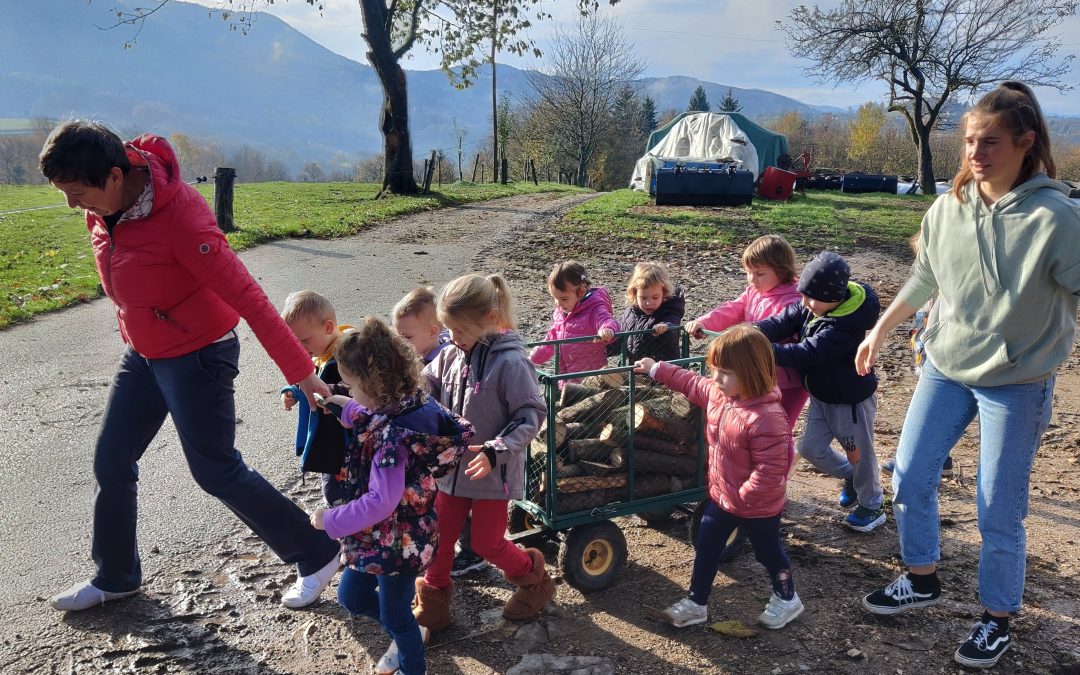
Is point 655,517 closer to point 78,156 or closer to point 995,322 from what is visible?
point 995,322

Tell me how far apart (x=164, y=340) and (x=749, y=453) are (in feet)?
7.63

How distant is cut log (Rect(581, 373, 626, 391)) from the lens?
11.8 feet

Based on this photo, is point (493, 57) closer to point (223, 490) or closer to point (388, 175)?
point (388, 175)

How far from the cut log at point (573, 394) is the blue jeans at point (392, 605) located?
1.18 m

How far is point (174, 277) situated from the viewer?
111 inches

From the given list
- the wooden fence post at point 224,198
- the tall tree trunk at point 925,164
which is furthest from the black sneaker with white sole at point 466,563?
the tall tree trunk at point 925,164

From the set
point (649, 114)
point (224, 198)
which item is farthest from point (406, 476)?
point (649, 114)

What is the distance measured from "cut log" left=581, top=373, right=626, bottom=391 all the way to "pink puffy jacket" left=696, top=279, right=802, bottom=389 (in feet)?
2.42

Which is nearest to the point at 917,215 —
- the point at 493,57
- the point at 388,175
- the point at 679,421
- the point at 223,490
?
the point at 388,175

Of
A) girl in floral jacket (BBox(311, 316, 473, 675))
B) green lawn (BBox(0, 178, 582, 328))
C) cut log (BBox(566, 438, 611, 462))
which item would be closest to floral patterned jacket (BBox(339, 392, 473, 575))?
girl in floral jacket (BBox(311, 316, 473, 675))

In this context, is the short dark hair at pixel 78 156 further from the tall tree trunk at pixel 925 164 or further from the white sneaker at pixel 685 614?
the tall tree trunk at pixel 925 164

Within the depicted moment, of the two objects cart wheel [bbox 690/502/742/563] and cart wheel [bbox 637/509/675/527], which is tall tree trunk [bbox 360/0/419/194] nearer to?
cart wheel [bbox 637/509/675/527]

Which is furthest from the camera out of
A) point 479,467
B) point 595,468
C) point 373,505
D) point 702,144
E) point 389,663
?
point 702,144

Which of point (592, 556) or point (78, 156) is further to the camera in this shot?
point (592, 556)
